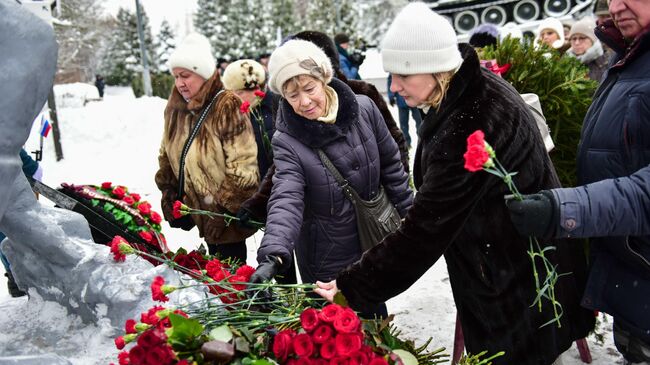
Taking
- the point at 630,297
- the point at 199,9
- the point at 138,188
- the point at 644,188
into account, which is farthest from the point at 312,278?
the point at 199,9

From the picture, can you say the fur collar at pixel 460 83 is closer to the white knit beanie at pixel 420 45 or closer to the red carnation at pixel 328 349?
the white knit beanie at pixel 420 45

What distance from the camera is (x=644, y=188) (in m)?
1.64

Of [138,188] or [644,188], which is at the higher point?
[644,188]

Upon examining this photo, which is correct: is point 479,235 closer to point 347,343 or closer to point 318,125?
point 347,343

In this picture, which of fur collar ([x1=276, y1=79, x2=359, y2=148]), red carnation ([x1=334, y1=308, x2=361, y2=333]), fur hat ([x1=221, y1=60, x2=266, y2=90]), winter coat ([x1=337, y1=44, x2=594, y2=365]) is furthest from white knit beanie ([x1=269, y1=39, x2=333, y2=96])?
fur hat ([x1=221, y1=60, x2=266, y2=90])

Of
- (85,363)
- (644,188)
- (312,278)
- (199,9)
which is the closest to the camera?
(644,188)

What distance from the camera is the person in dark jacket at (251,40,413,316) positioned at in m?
2.61

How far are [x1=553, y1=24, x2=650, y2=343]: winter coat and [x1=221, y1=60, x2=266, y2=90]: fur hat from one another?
3.10 m

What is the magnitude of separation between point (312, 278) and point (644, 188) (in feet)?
5.45

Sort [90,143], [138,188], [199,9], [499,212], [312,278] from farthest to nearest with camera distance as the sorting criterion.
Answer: [199,9]
[90,143]
[138,188]
[312,278]
[499,212]

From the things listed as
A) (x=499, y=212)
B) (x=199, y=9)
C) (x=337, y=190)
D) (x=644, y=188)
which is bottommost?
(x=199, y=9)

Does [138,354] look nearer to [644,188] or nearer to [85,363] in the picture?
[85,363]

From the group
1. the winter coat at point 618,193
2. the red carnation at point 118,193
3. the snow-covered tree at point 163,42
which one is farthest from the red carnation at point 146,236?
the snow-covered tree at point 163,42

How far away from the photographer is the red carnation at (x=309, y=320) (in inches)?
59.7
